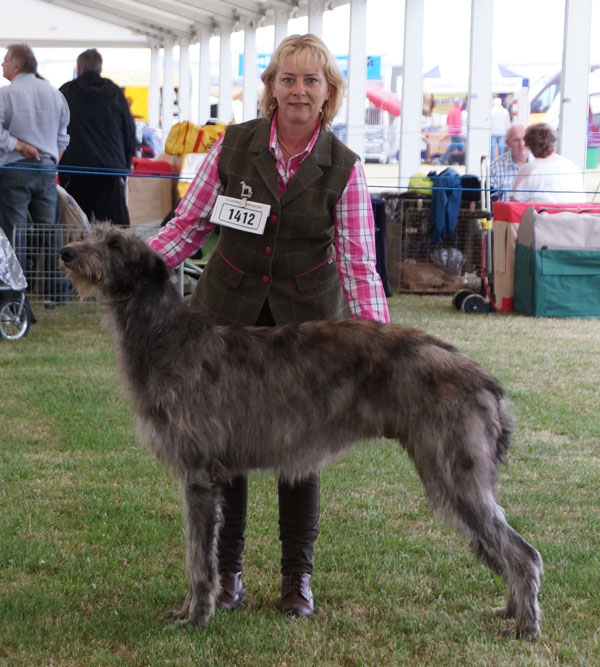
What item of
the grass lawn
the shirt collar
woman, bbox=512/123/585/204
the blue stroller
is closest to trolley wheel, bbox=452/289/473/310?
woman, bbox=512/123/585/204

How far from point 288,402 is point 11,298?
582cm

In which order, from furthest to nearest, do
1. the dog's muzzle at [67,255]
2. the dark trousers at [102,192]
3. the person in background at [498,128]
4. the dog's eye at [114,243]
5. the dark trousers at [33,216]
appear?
the person in background at [498,128]
the dark trousers at [102,192]
the dark trousers at [33,216]
the dog's eye at [114,243]
the dog's muzzle at [67,255]

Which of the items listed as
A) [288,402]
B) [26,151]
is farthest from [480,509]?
[26,151]

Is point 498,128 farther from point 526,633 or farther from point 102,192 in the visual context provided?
point 526,633

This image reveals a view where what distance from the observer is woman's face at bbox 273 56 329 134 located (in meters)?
3.28

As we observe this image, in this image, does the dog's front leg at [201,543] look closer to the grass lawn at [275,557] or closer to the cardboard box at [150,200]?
the grass lawn at [275,557]

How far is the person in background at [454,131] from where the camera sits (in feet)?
51.8

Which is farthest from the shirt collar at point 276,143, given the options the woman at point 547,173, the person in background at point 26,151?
the woman at point 547,173

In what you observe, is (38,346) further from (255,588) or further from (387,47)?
(387,47)

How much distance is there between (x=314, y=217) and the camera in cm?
337

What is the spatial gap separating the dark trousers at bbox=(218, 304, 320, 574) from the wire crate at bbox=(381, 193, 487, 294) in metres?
8.60

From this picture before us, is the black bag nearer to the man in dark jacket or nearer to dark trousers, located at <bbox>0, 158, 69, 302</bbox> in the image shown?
the man in dark jacket

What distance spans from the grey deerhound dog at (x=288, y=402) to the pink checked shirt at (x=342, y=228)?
0.28 meters

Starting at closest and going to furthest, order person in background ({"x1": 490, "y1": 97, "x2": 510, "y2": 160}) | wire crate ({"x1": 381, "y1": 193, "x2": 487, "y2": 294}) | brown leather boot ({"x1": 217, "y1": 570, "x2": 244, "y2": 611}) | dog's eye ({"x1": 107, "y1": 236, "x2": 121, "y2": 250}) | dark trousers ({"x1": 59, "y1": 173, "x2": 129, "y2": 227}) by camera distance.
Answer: dog's eye ({"x1": 107, "y1": 236, "x2": 121, "y2": 250}), brown leather boot ({"x1": 217, "y1": 570, "x2": 244, "y2": 611}), dark trousers ({"x1": 59, "y1": 173, "x2": 129, "y2": 227}), wire crate ({"x1": 381, "y1": 193, "x2": 487, "y2": 294}), person in background ({"x1": 490, "y1": 97, "x2": 510, "y2": 160})
